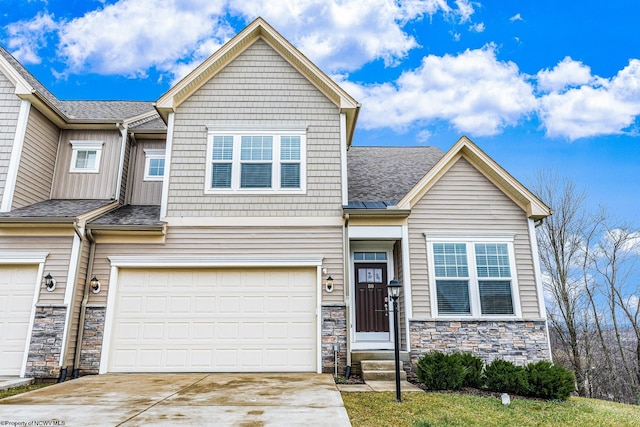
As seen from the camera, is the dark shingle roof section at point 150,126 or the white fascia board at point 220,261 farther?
the dark shingle roof section at point 150,126

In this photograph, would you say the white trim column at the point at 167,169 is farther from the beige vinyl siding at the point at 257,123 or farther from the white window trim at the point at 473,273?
the white window trim at the point at 473,273

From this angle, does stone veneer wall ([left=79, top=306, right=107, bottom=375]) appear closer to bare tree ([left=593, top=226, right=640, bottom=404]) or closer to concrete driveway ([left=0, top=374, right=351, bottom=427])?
concrete driveway ([left=0, top=374, right=351, bottom=427])

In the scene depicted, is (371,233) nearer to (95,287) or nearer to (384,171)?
(384,171)

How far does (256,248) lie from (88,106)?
27.3 feet

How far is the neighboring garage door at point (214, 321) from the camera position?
8406 mm

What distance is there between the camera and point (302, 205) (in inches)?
361

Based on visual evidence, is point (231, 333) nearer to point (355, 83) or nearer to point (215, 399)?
point (215, 399)

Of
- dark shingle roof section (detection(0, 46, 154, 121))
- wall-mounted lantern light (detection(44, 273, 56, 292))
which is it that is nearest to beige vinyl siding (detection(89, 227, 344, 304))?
wall-mounted lantern light (detection(44, 273, 56, 292))

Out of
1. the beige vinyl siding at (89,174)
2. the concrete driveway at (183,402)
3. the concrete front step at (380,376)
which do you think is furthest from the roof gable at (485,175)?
the beige vinyl siding at (89,174)

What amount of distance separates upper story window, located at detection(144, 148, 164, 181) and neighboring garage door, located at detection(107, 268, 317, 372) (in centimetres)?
342

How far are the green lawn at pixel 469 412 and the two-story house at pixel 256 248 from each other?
192cm

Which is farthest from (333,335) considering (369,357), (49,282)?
(49,282)

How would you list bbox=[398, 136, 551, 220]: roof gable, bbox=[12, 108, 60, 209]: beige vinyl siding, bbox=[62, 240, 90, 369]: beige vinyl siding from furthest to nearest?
bbox=[12, 108, 60, 209]: beige vinyl siding < bbox=[398, 136, 551, 220]: roof gable < bbox=[62, 240, 90, 369]: beige vinyl siding

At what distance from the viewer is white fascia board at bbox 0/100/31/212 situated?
8914 mm
